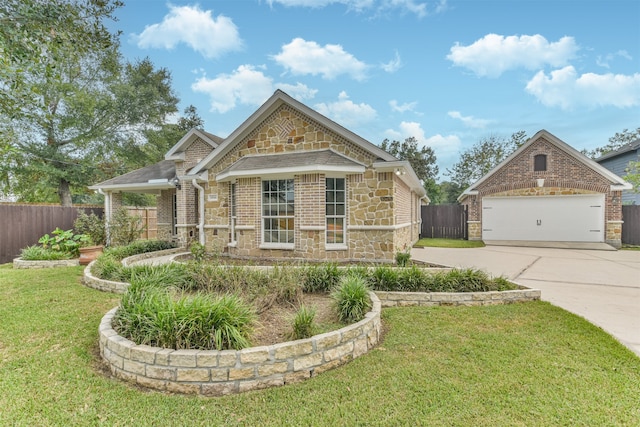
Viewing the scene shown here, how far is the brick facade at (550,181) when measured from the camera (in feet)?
44.6

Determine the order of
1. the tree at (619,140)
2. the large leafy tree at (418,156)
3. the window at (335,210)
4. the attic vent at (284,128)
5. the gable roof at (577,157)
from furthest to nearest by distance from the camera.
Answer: the large leafy tree at (418,156), the tree at (619,140), the gable roof at (577,157), the attic vent at (284,128), the window at (335,210)

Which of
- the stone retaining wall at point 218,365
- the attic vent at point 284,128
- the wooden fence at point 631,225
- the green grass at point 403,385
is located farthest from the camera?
the wooden fence at point 631,225

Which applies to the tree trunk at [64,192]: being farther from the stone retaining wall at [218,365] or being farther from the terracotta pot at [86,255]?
the stone retaining wall at [218,365]

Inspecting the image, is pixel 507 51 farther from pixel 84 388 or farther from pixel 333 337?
pixel 84 388

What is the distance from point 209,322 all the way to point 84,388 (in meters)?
1.30

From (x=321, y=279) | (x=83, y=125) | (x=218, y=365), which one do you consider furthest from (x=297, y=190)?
(x=83, y=125)

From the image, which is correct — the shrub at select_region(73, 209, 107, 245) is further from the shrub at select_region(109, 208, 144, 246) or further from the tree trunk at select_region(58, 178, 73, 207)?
the tree trunk at select_region(58, 178, 73, 207)

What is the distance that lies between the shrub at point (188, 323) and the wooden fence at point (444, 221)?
16.8 meters

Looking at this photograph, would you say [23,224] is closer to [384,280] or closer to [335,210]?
[335,210]

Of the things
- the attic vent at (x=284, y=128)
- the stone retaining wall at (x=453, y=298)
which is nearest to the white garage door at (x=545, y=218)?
the stone retaining wall at (x=453, y=298)

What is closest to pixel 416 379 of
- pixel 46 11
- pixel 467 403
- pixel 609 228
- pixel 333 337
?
pixel 467 403

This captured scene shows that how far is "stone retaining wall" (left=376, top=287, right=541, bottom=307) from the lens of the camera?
5.39m

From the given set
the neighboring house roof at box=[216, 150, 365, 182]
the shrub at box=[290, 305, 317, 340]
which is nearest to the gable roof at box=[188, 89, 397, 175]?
the neighboring house roof at box=[216, 150, 365, 182]

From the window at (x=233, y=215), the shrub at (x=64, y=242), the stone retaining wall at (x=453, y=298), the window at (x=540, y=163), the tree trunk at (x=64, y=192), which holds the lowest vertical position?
the stone retaining wall at (x=453, y=298)
